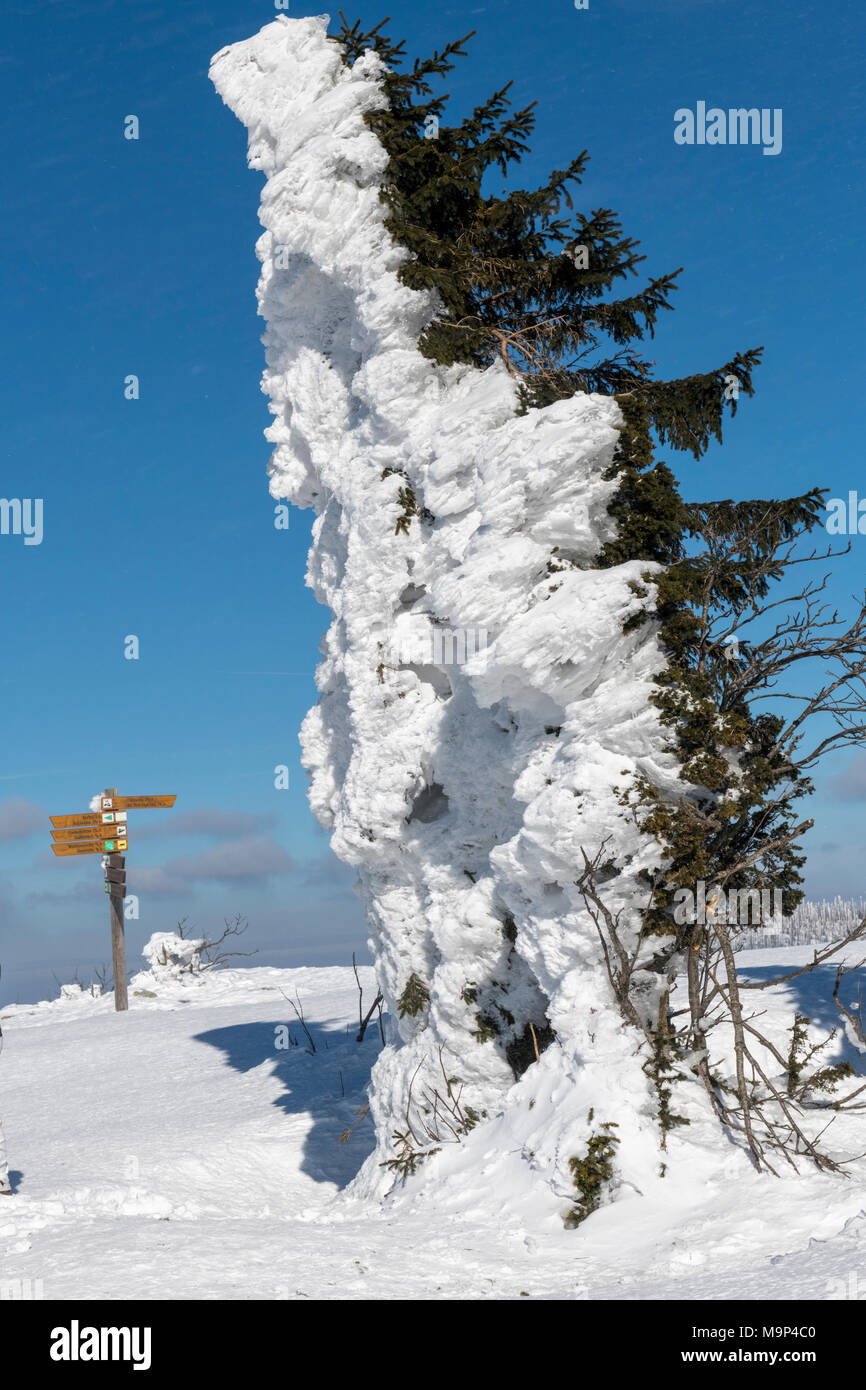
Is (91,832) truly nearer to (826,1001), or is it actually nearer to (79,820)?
(79,820)

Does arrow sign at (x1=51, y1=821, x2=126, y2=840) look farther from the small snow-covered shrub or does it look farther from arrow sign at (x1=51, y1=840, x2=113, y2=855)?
the small snow-covered shrub

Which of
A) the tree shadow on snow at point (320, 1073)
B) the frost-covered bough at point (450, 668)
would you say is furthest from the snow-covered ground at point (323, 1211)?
the frost-covered bough at point (450, 668)

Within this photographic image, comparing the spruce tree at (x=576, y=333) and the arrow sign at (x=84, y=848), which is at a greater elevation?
the spruce tree at (x=576, y=333)

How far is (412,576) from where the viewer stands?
10094 millimetres

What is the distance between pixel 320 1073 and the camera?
1404 cm

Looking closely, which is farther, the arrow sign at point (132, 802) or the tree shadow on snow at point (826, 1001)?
the arrow sign at point (132, 802)

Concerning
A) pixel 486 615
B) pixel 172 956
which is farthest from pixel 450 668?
pixel 172 956

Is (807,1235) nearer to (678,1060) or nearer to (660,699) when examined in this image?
(678,1060)

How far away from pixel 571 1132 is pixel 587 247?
8138mm

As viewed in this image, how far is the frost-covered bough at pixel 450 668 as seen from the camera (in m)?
7.91

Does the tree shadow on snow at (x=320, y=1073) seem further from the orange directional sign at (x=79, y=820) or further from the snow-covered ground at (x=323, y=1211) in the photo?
the orange directional sign at (x=79, y=820)

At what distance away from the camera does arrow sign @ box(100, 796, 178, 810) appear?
21281mm

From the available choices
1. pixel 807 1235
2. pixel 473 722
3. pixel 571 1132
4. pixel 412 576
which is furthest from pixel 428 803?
pixel 807 1235

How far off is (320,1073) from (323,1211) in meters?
4.65
